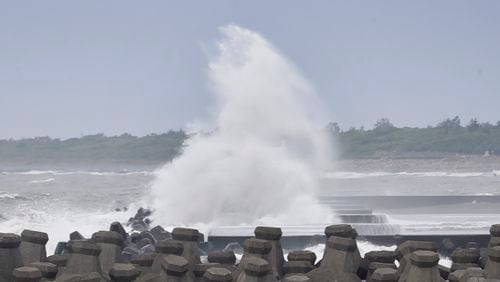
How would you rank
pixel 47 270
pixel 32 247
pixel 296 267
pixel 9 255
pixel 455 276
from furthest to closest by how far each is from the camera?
1. pixel 32 247
2. pixel 296 267
3. pixel 9 255
4. pixel 455 276
5. pixel 47 270

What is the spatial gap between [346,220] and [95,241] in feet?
39.0

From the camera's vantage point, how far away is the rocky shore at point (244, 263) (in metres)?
4.69

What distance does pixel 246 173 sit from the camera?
24.6 m

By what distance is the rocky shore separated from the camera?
15.4 feet

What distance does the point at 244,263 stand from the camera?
4805 millimetres

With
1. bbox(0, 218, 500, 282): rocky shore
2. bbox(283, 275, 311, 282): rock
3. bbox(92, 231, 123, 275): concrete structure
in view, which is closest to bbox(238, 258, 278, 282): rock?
bbox(0, 218, 500, 282): rocky shore

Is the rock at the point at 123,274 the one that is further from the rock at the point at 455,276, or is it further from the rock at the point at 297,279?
the rock at the point at 455,276

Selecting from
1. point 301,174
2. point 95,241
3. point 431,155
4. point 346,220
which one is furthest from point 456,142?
point 95,241

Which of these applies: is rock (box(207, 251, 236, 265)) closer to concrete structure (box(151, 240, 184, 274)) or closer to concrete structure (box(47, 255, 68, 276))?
concrete structure (box(151, 240, 184, 274))

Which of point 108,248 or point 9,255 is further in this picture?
point 108,248

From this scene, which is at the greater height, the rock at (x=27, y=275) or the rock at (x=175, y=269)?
the rock at (x=175, y=269)

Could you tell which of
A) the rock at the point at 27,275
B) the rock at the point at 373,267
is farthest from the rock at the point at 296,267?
the rock at the point at 27,275

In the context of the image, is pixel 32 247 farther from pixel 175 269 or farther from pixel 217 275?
pixel 217 275

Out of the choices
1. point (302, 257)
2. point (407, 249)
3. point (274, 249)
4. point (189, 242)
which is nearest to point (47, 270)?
point (189, 242)
